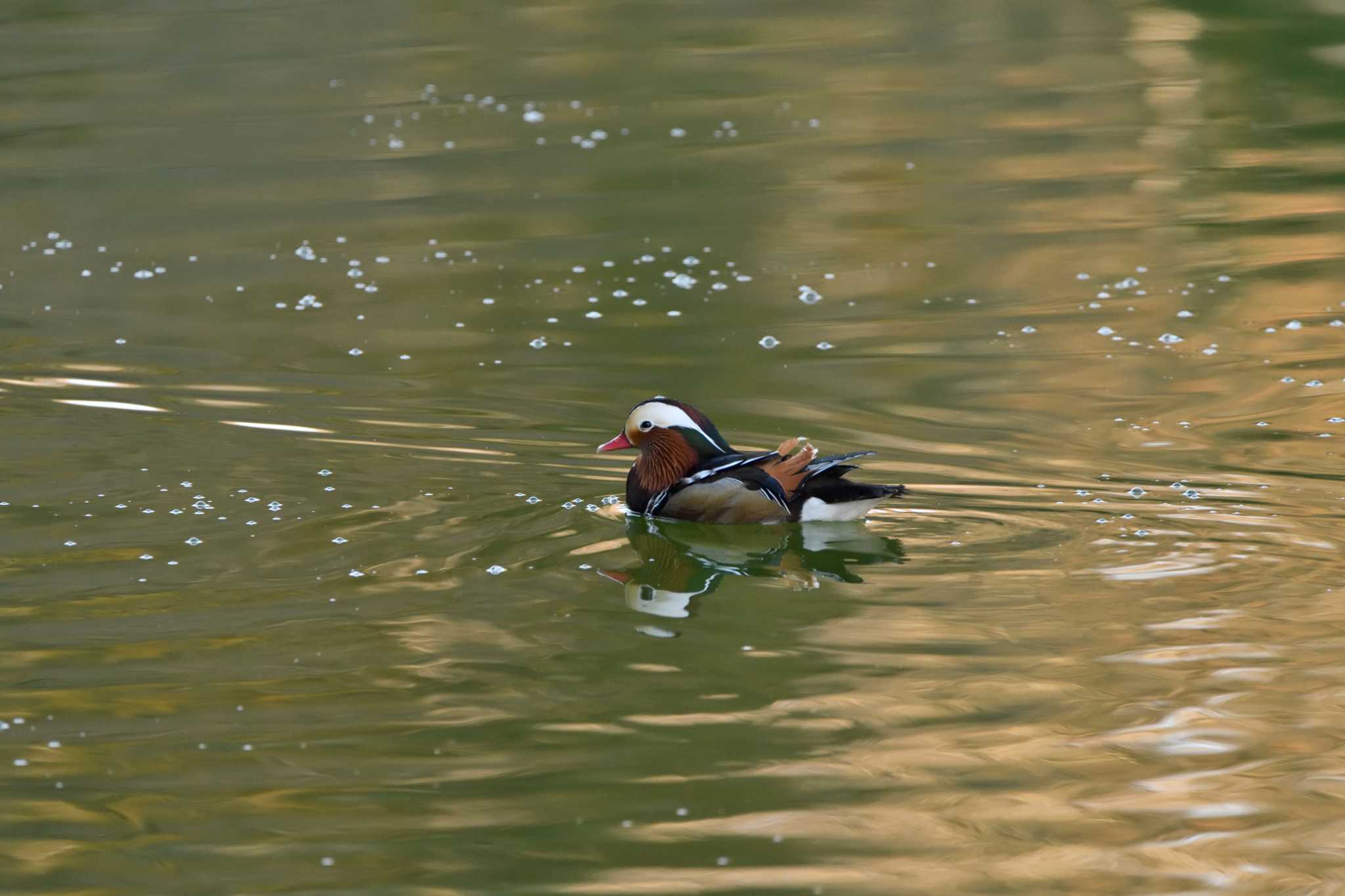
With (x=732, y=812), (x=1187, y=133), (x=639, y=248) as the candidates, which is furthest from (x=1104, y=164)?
(x=732, y=812)

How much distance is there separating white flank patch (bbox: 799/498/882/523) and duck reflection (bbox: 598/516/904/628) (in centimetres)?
6

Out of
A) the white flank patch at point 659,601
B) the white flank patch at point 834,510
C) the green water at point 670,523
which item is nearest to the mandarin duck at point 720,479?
the white flank patch at point 834,510

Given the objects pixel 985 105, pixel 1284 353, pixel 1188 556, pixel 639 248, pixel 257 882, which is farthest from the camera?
pixel 985 105

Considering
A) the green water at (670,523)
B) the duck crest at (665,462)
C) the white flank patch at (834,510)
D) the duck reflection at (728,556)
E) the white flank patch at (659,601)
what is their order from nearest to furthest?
the green water at (670,523) < the white flank patch at (659,601) < the duck reflection at (728,556) < the white flank patch at (834,510) < the duck crest at (665,462)

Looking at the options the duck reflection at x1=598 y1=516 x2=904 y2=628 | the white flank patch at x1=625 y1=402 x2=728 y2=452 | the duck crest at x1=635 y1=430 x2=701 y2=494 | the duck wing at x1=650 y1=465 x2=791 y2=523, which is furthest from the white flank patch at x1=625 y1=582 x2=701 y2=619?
the white flank patch at x1=625 y1=402 x2=728 y2=452

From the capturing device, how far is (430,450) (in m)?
9.63

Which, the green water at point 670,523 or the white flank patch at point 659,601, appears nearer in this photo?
the green water at point 670,523

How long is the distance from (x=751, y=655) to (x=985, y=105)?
12.0 meters

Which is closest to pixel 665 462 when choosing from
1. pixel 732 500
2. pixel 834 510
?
pixel 732 500

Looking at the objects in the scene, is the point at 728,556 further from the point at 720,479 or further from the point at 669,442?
the point at 669,442

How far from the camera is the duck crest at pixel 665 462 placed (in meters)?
8.70

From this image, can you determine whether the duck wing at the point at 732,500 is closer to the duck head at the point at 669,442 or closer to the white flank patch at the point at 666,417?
the duck head at the point at 669,442

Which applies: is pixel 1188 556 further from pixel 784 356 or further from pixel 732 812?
pixel 784 356

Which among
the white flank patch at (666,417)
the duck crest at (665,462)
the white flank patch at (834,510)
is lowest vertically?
the white flank patch at (834,510)
